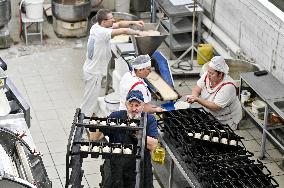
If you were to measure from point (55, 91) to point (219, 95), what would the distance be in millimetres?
2986

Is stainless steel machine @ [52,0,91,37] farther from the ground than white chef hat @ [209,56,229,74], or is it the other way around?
white chef hat @ [209,56,229,74]

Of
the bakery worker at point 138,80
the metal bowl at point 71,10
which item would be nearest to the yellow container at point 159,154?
the bakery worker at point 138,80

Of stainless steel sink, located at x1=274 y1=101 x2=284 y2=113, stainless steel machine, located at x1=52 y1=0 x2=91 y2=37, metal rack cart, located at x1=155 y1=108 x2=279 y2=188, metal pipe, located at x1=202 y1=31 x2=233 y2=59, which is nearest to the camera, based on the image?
metal rack cart, located at x1=155 y1=108 x2=279 y2=188

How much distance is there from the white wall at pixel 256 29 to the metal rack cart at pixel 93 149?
10.1 ft

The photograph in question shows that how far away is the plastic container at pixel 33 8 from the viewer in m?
9.43

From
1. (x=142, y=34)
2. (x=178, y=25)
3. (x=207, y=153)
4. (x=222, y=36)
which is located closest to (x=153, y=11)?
(x=178, y=25)

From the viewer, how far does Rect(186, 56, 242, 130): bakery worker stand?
Result: 6.14m

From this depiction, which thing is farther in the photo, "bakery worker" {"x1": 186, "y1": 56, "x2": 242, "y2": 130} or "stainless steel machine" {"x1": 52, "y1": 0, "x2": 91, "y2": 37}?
"stainless steel machine" {"x1": 52, "y1": 0, "x2": 91, "y2": 37}

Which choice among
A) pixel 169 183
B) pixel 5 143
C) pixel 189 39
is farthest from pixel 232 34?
pixel 5 143

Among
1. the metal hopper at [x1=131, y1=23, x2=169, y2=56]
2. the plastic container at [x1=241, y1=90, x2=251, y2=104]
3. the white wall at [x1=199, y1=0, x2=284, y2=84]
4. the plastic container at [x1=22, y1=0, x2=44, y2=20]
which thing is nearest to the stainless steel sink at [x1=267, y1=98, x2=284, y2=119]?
the plastic container at [x1=241, y1=90, x2=251, y2=104]

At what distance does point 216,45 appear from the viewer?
8758 millimetres

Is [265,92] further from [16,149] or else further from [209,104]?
[16,149]

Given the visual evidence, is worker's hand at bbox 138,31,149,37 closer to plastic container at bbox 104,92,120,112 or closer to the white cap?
plastic container at bbox 104,92,120,112

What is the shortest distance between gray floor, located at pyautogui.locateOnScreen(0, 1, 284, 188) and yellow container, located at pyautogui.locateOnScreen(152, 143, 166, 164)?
1.67 ft
